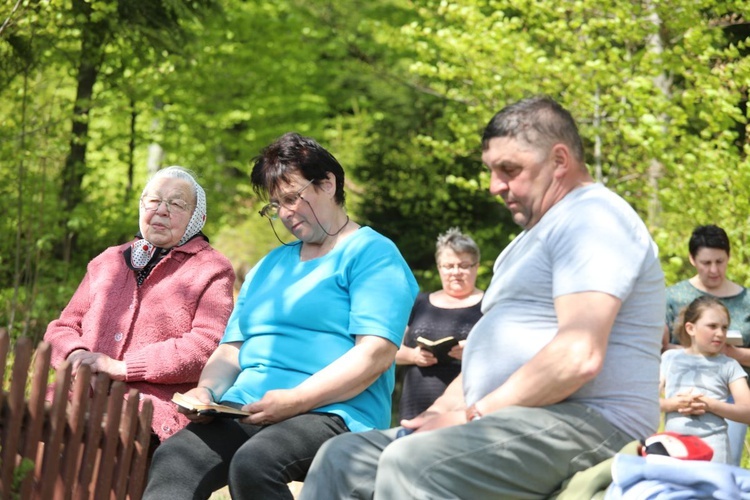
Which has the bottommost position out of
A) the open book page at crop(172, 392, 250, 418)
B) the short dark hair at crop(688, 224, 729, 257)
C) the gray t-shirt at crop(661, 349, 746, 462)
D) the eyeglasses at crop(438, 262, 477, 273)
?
the gray t-shirt at crop(661, 349, 746, 462)

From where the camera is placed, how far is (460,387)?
3.60 m

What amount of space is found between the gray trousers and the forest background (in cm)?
562

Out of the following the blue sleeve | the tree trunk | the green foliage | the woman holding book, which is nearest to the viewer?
the green foliage

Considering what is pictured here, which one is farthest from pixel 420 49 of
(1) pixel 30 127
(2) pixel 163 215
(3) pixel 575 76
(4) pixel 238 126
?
(4) pixel 238 126

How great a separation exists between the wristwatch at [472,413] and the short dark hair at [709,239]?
374 cm

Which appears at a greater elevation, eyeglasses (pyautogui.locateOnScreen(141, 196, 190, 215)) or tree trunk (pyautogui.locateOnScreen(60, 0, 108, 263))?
tree trunk (pyautogui.locateOnScreen(60, 0, 108, 263))

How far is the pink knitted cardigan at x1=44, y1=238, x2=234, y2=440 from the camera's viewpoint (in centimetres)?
452

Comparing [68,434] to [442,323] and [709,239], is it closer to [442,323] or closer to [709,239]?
[442,323]

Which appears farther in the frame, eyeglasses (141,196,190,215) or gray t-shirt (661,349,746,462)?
gray t-shirt (661,349,746,462)

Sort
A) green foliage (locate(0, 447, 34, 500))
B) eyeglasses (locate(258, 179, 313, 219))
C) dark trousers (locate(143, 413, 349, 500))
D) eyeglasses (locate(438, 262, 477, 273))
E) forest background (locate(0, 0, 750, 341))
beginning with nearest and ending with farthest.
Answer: green foliage (locate(0, 447, 34, 500))
dark trousers (locate(143, 413, 349, 500))
eyeglasses (locate(258, 179, 313, 219))
eyeglasses (locate(438, 262, 477, 273))
forest background (locate(0, 0, 750, 341))

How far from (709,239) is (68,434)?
4.13 metres

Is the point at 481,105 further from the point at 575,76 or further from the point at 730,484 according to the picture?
the point at 730,484

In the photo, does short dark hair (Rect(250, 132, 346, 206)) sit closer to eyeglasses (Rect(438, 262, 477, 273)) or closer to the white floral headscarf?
the white floral headscarf

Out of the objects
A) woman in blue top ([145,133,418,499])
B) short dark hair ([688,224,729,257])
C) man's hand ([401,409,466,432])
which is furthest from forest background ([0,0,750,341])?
man's hand ([401,409,466,432])
